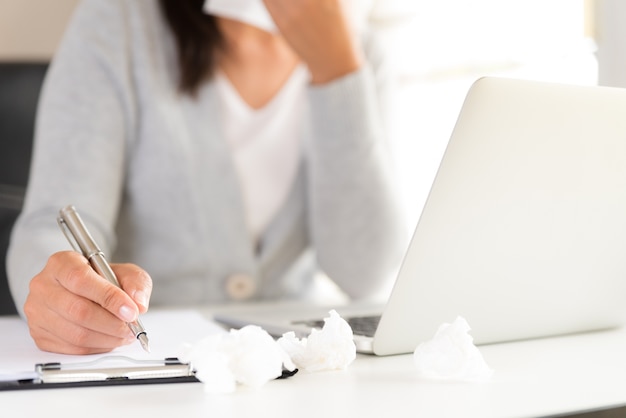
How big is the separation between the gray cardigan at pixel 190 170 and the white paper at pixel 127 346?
0.31 metres

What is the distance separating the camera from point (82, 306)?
487 mm

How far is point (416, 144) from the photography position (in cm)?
143

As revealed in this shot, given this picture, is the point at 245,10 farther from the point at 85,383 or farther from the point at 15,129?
the point at 85,383

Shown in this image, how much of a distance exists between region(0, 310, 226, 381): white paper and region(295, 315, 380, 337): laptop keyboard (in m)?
0.08

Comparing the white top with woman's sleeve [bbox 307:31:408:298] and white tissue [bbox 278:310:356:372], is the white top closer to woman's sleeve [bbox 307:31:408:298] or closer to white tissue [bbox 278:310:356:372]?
woman's sleeve [bbox 307:31:408:298]

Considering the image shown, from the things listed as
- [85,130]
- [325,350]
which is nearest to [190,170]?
[85,130]

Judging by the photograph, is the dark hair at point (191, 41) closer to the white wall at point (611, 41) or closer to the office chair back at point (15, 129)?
the office chair back at point (15, 129)

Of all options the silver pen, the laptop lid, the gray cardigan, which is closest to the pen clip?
the silver pen

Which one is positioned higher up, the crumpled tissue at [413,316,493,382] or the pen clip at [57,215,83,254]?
the pen clip at [57,215,83,254]

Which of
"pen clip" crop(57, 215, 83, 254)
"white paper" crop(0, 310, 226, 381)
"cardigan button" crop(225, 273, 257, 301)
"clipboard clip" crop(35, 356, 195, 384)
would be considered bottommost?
"clipboard clip" crop(35, 356, 195, 384)

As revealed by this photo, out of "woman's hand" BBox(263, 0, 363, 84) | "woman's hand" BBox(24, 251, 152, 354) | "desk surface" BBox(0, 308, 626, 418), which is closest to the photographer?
"desk surface" BBox(0, 308, 626, 418)

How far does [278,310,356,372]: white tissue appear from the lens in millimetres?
472

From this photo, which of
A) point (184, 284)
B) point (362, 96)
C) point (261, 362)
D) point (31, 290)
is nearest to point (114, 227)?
point (184, 284)

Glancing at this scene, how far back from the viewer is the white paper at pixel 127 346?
0.46 metres
